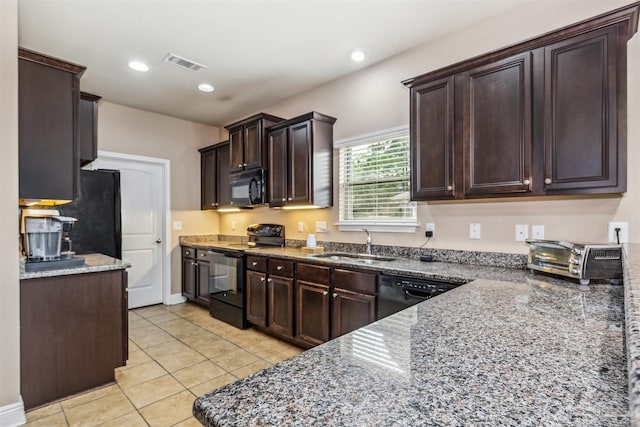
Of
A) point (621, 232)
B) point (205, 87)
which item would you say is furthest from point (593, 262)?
point (205, 87)

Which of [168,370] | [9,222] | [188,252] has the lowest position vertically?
[168,370]

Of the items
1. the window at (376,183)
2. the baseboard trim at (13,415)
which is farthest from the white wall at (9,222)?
the window at (376,183)

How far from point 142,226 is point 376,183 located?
11.3 feet

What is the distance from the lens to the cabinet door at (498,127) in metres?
2.09

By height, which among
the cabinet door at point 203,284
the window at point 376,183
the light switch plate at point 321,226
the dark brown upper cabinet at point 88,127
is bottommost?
the cabinet door at point 203,284

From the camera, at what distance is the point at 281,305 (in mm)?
3242

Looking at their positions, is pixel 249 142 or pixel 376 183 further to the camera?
pixel 249 142

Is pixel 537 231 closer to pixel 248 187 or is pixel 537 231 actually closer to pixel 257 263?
pixel 257 263

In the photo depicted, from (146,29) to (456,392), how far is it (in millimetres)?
3266

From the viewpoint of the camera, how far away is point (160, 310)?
4535 millimetres

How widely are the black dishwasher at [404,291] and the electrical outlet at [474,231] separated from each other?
0.69 meters

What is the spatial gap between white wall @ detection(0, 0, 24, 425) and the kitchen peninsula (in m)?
0.16

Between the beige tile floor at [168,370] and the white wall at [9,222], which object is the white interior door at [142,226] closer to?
the beige tile floor at [168,370]

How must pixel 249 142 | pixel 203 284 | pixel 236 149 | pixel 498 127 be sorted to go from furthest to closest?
1. pixel 203 284
2. pixel 236 149
3. pixel 249 142
4. pixel 498 127
